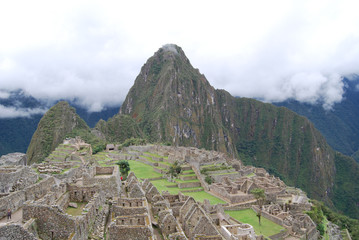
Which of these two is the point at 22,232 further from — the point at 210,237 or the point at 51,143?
the point at 51,143

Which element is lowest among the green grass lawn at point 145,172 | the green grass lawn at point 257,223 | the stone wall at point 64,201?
the green grass lawn at point 257,223

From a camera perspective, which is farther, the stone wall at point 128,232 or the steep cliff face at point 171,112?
the steep cliff face at point 171,112

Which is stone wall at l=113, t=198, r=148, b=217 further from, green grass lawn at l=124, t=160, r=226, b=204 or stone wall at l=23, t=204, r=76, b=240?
green grass lawn at l=124, t=160, r=226, b=204

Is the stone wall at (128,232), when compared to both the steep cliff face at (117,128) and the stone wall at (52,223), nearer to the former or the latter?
the stone wall at (52,223)

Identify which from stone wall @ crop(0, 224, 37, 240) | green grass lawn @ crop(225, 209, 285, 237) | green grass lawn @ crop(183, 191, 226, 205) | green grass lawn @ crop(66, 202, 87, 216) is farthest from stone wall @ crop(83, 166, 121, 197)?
green grass lawn @ crop(183, 191, 226, 205)

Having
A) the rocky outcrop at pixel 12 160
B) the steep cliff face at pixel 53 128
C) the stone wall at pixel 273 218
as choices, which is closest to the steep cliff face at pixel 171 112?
the steep cliff face at pixel 53 128

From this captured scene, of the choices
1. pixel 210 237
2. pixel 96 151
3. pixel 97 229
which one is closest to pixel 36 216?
pixel 97 229
